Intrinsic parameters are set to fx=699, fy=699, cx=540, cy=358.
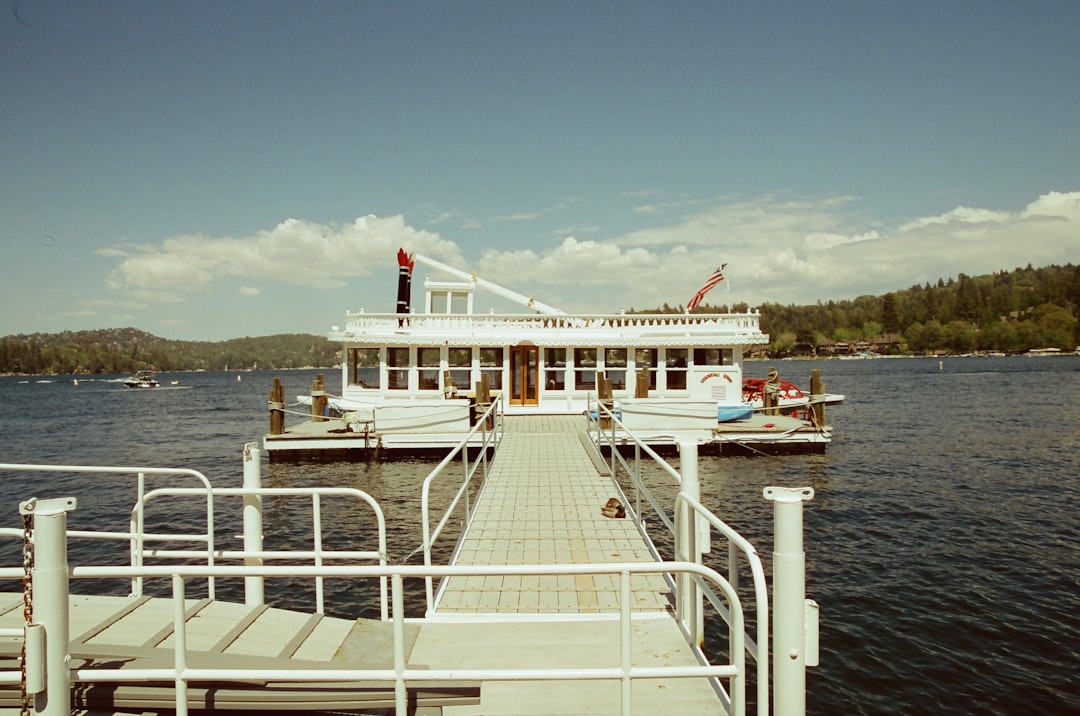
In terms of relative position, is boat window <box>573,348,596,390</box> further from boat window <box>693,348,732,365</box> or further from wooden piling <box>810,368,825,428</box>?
wooden piling <box>810,368,825,428</box>

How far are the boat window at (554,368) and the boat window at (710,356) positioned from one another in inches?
200

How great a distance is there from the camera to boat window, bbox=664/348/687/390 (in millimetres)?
26953

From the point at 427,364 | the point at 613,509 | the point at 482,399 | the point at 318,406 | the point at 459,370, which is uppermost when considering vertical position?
the point at 427,364

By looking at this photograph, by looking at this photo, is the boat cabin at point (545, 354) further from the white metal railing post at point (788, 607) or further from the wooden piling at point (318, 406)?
the white metal railing post at point (788, 607)

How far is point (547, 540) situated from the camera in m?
9.56

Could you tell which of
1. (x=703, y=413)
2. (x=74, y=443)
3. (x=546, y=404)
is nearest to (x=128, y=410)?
(x=74, y=443)

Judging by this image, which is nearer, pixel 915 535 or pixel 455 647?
pixel 455 647

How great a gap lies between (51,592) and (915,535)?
1600 centimetres

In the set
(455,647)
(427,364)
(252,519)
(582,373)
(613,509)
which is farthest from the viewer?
(582,373)

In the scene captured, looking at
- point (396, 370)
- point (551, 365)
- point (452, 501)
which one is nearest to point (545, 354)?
point (551, 365)

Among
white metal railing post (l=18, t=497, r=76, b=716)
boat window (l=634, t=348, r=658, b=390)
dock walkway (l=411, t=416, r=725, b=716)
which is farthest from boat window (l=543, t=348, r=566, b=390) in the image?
white metal railing post (l=18, t=497, r=76, b=716)

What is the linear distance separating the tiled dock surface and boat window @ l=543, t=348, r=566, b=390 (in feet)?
33.6

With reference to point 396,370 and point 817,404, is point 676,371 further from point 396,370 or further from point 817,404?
point 396,370

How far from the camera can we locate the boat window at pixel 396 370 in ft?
87.5
